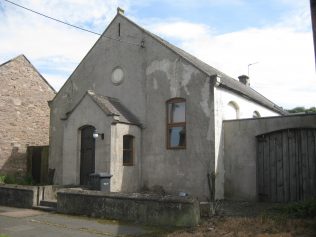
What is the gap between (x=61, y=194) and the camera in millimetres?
12477

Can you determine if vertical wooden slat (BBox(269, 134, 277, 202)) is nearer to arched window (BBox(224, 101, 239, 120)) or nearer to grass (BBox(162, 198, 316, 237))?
arched window (BBox(224, 101, 239, 120))

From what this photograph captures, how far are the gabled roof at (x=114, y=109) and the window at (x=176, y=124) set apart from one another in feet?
5.19

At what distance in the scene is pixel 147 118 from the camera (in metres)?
17.0

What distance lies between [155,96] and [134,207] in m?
7.27

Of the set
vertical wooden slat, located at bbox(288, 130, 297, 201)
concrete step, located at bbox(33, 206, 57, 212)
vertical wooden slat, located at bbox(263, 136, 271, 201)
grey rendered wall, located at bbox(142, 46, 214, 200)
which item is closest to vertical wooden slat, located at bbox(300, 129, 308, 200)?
vertical wooden slat, located at bbox(288, 130, 297, 201)

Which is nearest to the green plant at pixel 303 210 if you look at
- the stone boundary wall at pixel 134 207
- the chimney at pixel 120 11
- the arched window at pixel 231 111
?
the stone boundary wall at pixel 134 207

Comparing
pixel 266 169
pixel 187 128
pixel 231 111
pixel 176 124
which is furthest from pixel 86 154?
pixel 266 169

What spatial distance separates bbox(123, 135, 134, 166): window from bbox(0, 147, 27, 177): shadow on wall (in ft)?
30.2

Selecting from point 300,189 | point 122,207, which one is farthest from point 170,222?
point 300,189

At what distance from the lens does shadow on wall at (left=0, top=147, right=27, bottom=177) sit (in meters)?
22.6

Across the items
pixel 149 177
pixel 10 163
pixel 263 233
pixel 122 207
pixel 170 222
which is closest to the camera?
pixel 263 233

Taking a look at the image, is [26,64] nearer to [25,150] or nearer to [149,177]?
[25,150]

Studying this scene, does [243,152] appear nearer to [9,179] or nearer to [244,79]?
[9,179]

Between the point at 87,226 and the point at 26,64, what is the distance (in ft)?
54.7
